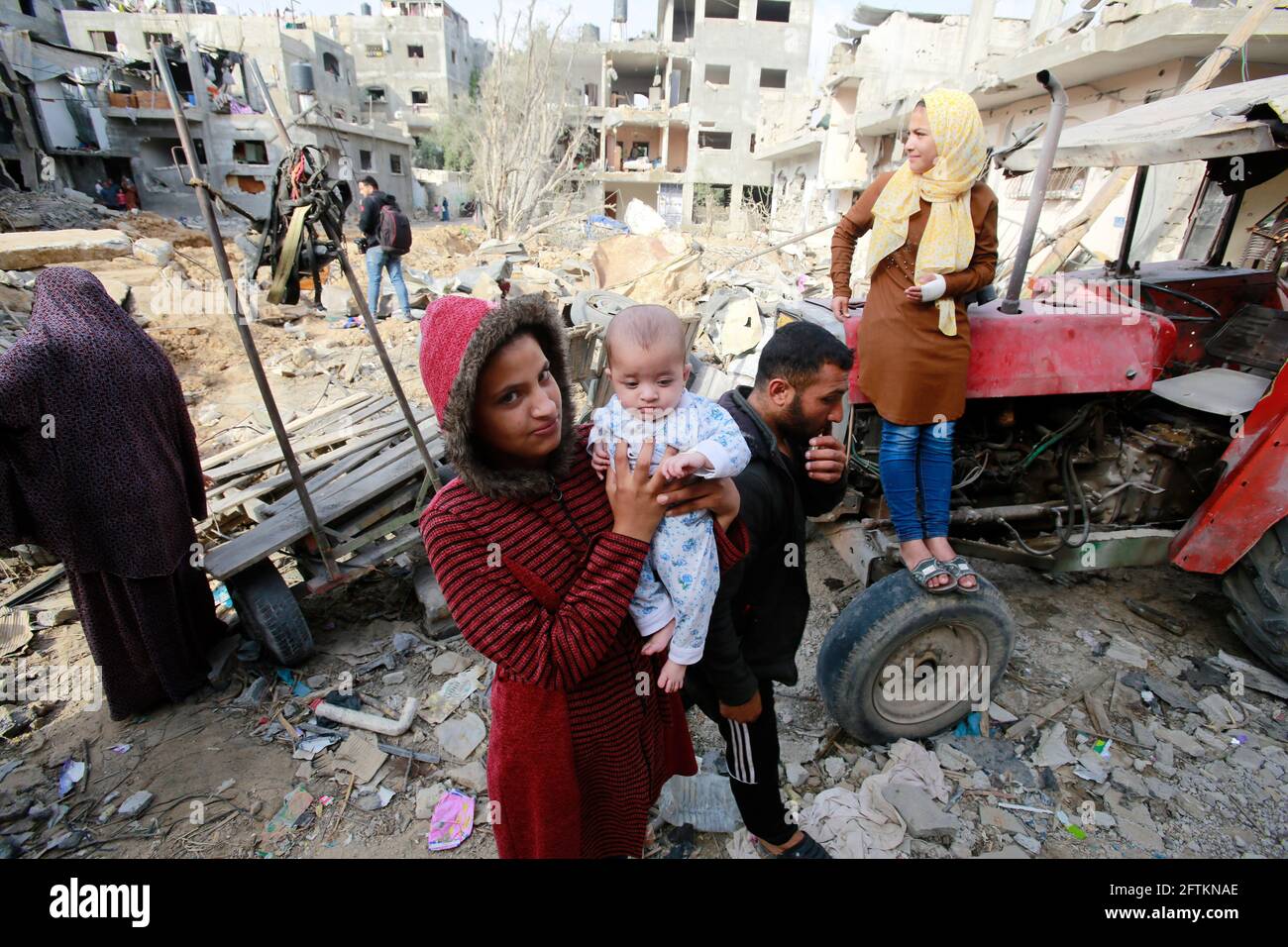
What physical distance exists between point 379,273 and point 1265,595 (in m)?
10.7

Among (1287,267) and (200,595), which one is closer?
(200,595)

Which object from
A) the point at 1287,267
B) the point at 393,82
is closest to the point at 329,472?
the point at 1287,267

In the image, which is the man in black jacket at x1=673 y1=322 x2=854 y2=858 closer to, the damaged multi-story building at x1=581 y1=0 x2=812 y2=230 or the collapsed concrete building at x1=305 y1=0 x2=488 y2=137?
the damaged multi-story building at x1=581 y1=0 x2=812 y2=230

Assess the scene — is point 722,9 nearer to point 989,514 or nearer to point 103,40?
point 103,40

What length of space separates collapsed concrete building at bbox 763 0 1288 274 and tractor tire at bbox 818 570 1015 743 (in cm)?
229

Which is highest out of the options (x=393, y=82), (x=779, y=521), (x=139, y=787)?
(x=393, y=82)

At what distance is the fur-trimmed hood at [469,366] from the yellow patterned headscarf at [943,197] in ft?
6.12

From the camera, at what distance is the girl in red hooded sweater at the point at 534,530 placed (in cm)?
118

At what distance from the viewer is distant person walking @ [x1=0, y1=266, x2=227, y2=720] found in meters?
2.59

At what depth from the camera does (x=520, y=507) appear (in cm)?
126

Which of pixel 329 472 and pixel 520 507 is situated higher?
pixel 520 507

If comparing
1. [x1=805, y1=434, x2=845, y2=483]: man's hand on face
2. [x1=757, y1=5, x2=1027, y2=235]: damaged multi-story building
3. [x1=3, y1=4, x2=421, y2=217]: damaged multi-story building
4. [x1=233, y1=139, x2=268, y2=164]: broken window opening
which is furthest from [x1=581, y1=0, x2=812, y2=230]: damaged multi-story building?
[x1=805, y1=434, x2=845, y2=483]: man's hand on face
